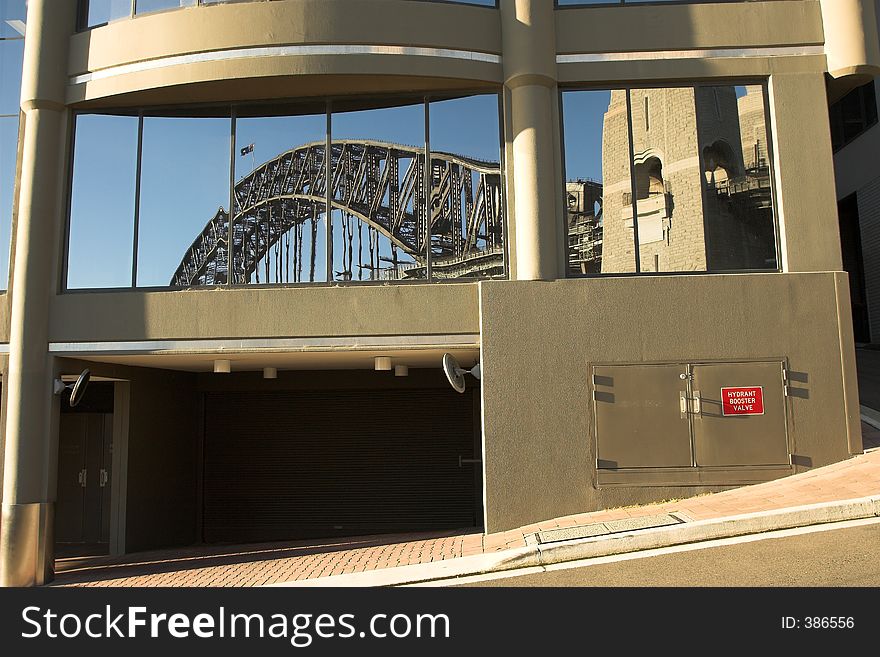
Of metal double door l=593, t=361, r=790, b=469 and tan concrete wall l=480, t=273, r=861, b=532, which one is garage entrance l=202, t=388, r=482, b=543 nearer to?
tan concrete wall l=480, t=273, r=861, b=532

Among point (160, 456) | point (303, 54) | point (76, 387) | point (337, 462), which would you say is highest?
point (303, 54)

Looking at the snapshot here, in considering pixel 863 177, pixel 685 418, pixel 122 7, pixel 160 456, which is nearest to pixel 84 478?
pixel 160 456

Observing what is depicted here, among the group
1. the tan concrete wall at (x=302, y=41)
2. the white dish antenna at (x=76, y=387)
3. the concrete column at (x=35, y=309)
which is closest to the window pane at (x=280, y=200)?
the tan concrete wall at (x=302, y=41)

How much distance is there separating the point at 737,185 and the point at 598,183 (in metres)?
1.94

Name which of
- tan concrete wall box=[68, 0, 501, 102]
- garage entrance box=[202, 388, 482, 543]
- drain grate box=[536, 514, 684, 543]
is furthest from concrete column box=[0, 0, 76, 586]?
drain grate box=[536, 514, 684, 543]

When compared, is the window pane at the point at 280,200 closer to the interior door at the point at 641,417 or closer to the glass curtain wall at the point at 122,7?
the glass curtain wall at the point at 122,7

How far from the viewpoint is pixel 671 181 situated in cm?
1125

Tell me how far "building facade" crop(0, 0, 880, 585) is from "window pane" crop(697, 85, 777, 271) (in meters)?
0.03

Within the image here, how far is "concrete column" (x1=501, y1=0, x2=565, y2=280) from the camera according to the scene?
10984mm

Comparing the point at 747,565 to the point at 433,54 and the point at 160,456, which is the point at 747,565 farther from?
the point at 160,456
